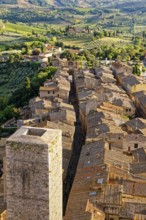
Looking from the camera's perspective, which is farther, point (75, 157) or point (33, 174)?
point (75, 157)

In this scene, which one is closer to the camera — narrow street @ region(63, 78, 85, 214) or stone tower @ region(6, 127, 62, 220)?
stone tower @ region(6, 127, 62, 220)


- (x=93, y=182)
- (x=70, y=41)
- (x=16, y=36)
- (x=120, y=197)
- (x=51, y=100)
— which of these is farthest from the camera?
(x=16, y=36)

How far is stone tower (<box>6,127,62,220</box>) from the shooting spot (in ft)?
52.4

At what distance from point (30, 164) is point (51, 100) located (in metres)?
35.8

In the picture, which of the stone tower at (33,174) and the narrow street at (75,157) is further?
the narrow street at (75,157)

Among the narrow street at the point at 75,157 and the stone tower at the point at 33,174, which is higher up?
the stone tower at the point at 33,174

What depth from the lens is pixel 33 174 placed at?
16.2m

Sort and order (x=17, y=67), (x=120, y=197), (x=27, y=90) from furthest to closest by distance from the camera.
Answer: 1. (x=17, y=67)
2. (x=27, y=90)
3. (x=120, y=197)

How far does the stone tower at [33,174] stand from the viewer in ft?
52.4

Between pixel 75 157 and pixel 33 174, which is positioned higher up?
pixel 33 174

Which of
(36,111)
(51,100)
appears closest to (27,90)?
(51,100)

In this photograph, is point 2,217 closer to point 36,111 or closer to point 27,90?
point 36,111

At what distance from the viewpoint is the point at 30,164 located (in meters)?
16.1

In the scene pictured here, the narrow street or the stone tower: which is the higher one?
the stone tower
